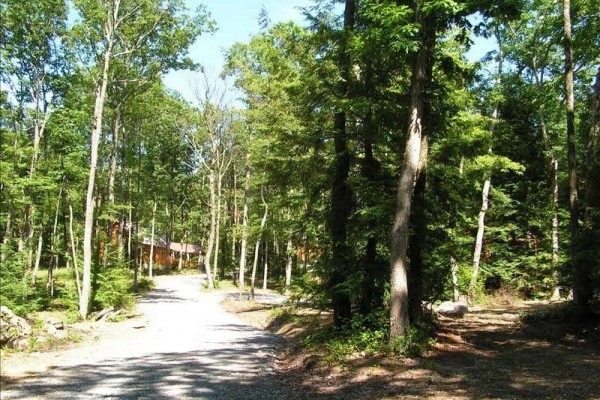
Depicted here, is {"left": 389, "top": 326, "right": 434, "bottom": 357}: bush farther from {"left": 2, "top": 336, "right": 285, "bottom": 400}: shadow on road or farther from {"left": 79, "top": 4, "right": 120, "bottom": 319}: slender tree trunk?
{"left": 79, "top": 4, "right": 120, "bottom": 319}: slender tree trunk

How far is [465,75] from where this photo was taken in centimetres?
1112

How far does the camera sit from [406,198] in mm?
9680

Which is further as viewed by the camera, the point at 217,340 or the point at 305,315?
the point at 305,315

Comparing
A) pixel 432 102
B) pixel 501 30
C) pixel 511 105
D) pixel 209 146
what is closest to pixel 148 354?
pixel 432 102

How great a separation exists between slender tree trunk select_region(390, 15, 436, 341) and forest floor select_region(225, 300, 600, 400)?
0.90 metres

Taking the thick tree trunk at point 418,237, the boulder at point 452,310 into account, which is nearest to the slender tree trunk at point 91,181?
the thick tree trunk at point 418,237

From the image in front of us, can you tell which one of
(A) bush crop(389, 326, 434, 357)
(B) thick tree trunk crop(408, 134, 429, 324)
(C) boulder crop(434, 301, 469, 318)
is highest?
(B) thick tree trunk crop(408, 134, 429, 324)

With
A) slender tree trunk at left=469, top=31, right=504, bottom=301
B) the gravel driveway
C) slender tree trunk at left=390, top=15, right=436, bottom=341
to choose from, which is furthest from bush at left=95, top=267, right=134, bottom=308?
slender tree trunk at left=469, top=31, right=504, bottom=301

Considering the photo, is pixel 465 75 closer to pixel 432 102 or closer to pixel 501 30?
pixel 432 102

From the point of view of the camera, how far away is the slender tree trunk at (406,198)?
9.45m

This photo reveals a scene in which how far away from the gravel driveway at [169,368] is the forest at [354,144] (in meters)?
2.33

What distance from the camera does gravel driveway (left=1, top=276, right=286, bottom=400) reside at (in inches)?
298

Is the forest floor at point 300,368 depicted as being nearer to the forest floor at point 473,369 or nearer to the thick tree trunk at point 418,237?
the forest floor at point 473,369

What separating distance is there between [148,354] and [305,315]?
7.31m
